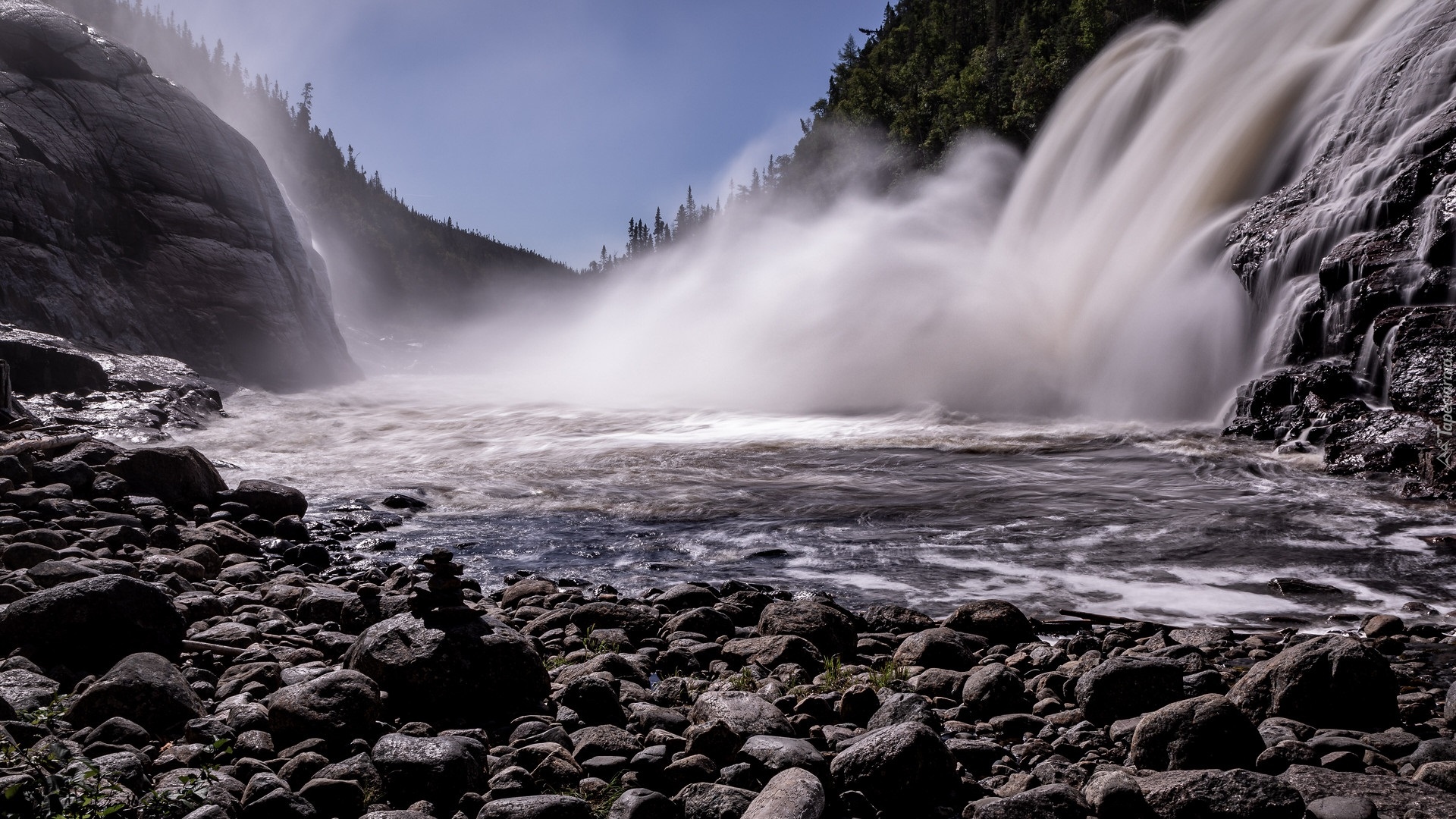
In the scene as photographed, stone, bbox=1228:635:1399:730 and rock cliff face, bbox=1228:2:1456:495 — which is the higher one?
rock cliff face, bbox=1228:2:1456:495

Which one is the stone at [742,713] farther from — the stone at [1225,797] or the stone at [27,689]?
the stone at [27,689]

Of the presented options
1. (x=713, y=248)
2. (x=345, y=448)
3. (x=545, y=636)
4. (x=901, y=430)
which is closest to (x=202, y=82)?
(x=713, y=248)

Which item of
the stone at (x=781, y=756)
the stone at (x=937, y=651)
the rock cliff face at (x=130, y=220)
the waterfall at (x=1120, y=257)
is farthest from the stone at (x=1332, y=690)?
the rock cliff face at (x=130, y=220)

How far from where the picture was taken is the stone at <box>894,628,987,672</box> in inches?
200

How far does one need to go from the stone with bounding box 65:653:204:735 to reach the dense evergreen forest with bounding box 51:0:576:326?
85909mm

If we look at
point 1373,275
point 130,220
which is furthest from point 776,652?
point 130,220

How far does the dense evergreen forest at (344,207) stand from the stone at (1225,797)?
290 feet

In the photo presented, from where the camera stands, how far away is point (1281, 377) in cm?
1515

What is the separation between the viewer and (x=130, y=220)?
26.7 meters

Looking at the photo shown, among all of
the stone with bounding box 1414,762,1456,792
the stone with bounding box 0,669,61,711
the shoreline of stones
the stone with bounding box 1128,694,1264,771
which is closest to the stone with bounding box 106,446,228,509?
the shoreline of stones

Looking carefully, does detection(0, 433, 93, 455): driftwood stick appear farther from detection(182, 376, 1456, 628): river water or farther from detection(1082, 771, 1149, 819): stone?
detection(1082, 771, 1149, 819): stone

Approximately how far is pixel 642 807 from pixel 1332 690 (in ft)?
11.2

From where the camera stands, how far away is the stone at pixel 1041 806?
118 inches

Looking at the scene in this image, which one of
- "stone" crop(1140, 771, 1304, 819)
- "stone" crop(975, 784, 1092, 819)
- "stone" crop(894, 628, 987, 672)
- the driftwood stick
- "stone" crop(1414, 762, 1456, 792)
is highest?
the driftwood stick
